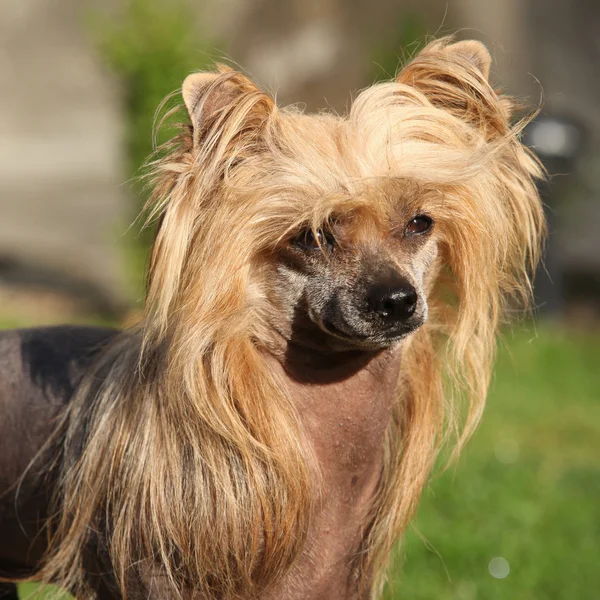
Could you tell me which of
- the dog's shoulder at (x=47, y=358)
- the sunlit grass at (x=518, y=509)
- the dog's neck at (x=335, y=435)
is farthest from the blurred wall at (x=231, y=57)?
the dog's neck at (x=335, y=435)

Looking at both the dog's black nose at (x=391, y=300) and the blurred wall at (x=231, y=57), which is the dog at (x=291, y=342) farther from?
the blurred wall at (x=231, y=57)

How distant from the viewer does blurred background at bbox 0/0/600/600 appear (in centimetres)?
824

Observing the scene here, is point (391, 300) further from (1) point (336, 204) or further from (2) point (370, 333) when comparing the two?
(1) point (336, 204)

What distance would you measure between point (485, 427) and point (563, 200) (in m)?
4.84

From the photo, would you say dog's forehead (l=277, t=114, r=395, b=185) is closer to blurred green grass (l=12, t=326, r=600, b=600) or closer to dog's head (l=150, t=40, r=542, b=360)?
dog's head (l=150, t=40, r=542, b=360)

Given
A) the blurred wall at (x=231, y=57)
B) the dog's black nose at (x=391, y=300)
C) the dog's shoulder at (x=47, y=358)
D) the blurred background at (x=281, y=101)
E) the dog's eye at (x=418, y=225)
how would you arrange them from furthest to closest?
the blurred wall at (x=231, y=57)
the blurred background at (x=281, y=101)
the dog's shoulder at (x=47, y=358)
the dog's eye at (x=418, y=225)
the dog's black nose at (x=391, y=300)

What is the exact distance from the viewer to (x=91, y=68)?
1275 centimetres

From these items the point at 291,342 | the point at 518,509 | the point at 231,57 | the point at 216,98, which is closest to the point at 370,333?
the point at 291,342

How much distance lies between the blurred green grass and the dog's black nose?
2.35 ft

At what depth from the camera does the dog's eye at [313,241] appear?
2.69m

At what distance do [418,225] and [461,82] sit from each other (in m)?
0.46

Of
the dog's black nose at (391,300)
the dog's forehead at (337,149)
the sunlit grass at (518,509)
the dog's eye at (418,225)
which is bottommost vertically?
the sunlit grass at (518,509)

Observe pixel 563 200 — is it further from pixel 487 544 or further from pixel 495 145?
pixel 495 145

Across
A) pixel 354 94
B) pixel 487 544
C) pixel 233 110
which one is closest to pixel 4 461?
pixel 233 110
